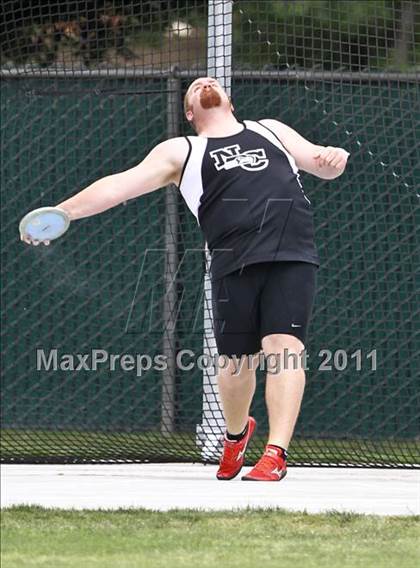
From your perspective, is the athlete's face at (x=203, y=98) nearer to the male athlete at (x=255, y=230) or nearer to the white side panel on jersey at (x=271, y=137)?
the male athlete at (x=255, y=230)

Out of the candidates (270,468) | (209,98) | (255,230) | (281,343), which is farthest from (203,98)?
(270,468)

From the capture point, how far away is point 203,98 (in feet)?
17.6

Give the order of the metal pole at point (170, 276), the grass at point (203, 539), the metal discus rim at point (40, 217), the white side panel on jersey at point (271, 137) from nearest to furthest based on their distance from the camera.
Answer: the grass at point (203, 539) < the metal discus rim at point (40, 217) < the white side panel on jersey at point (271, 137) < the metal pole at point (170, 276)

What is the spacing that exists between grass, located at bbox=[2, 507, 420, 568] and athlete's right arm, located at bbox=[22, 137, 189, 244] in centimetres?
114

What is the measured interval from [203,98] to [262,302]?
0.88 meters

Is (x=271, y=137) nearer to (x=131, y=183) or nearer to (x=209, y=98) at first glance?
(x=209, y=98)

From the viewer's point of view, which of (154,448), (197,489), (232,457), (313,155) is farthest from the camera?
(154,448)

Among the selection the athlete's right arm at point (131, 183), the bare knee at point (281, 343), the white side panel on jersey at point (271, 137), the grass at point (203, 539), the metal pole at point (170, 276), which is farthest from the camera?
the metal pole at point (170, 276)

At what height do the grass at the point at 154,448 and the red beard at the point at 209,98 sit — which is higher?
the red beard at the point at 209,98

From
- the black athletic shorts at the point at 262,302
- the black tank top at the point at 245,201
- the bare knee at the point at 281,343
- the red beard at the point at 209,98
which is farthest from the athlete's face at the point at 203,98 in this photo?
the bare knee at the point at 281,343

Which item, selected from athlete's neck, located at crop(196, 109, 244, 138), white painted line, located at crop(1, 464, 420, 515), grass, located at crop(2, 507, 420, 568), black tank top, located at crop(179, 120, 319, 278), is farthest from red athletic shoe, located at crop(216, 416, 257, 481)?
athlete's neck, located at crop(196, 109, 244, 138)

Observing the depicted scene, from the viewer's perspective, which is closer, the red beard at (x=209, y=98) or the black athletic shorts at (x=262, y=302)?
the black athletic shorts at (x=262, y=302)

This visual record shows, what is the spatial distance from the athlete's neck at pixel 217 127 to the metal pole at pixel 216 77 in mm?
1921

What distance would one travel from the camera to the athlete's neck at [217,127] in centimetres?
540
